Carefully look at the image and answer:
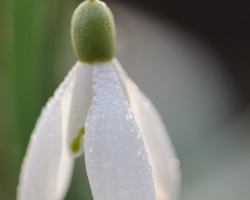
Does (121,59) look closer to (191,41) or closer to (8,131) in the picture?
(191,41)

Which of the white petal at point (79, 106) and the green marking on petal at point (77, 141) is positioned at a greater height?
the white petal at point (79, 106)

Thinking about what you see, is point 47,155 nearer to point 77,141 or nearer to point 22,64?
point 77,141

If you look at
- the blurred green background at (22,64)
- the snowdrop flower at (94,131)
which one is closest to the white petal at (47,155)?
the snowdrop flower at (94,131)

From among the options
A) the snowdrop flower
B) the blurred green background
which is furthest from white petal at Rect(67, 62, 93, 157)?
the blurred green background

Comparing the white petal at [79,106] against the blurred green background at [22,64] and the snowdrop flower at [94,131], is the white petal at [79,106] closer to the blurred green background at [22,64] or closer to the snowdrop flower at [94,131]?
the snowdrop flower at [94,131]

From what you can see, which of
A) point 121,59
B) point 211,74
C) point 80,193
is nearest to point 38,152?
point 80,193

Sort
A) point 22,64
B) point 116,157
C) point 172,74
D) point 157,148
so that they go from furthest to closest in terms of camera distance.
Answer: point 172,74 < point 22,64 < point 157,148 < point 116,157

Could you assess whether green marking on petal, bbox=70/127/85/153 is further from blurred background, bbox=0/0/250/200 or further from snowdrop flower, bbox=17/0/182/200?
blurred background, bbox=0/0/250/200

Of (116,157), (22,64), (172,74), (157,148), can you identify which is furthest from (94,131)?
(172,74)
